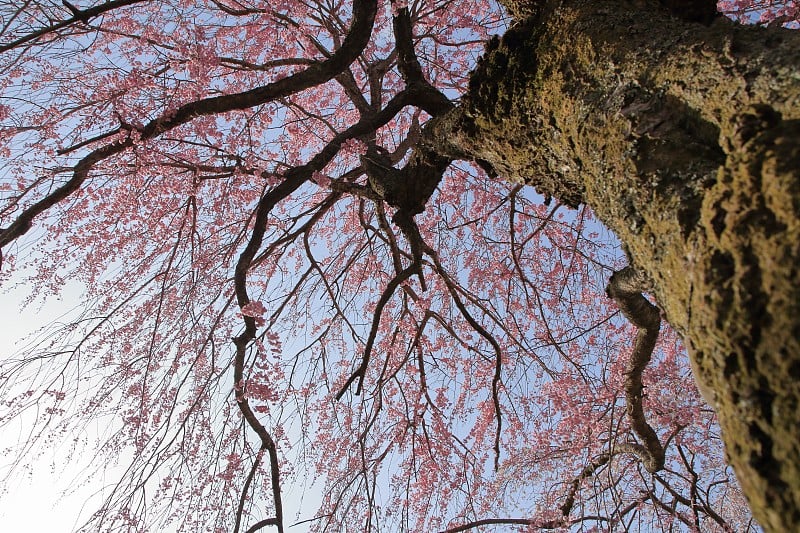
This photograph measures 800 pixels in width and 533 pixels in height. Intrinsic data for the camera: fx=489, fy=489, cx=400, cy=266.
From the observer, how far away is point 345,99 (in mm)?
7164

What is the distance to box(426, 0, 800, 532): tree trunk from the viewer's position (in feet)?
2.11

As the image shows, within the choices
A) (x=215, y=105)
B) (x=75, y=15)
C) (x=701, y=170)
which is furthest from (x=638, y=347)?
(x=75, y=15)

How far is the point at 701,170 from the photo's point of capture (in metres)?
0.94

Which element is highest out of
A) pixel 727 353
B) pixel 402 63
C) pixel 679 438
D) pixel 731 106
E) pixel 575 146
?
pixel 402 63

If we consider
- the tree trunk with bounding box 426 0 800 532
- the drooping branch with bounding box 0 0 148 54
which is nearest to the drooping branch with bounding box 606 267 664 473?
the tree trunk with bounding box 426 0 800 532

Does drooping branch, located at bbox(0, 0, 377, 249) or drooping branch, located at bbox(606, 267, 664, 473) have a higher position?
drooping branch, located at bbox(0, 0, 377, 249)

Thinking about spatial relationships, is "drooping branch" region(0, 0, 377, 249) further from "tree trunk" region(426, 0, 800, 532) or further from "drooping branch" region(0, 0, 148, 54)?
"tree trunk" region(426, 0, 800, 532)

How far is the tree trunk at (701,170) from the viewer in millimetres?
643

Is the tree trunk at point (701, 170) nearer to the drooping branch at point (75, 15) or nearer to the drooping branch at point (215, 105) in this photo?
the drooping branch at point (215, 105)

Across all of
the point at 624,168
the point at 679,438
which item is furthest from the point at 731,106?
the point at 679,438

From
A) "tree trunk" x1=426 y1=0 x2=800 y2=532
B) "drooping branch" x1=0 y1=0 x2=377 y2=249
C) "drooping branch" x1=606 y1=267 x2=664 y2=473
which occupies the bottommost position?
"tree trunk" x1=426 y1=0 x2=800 y2=532

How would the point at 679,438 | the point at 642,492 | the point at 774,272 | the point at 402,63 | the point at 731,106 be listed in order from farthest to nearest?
the point at 679,438 < the point at 642,492 < the point at 402,63 < the point at 731,106 < the point at 774,272

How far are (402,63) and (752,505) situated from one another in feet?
11.3

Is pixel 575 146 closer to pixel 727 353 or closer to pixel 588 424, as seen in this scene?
pixel 727 353
